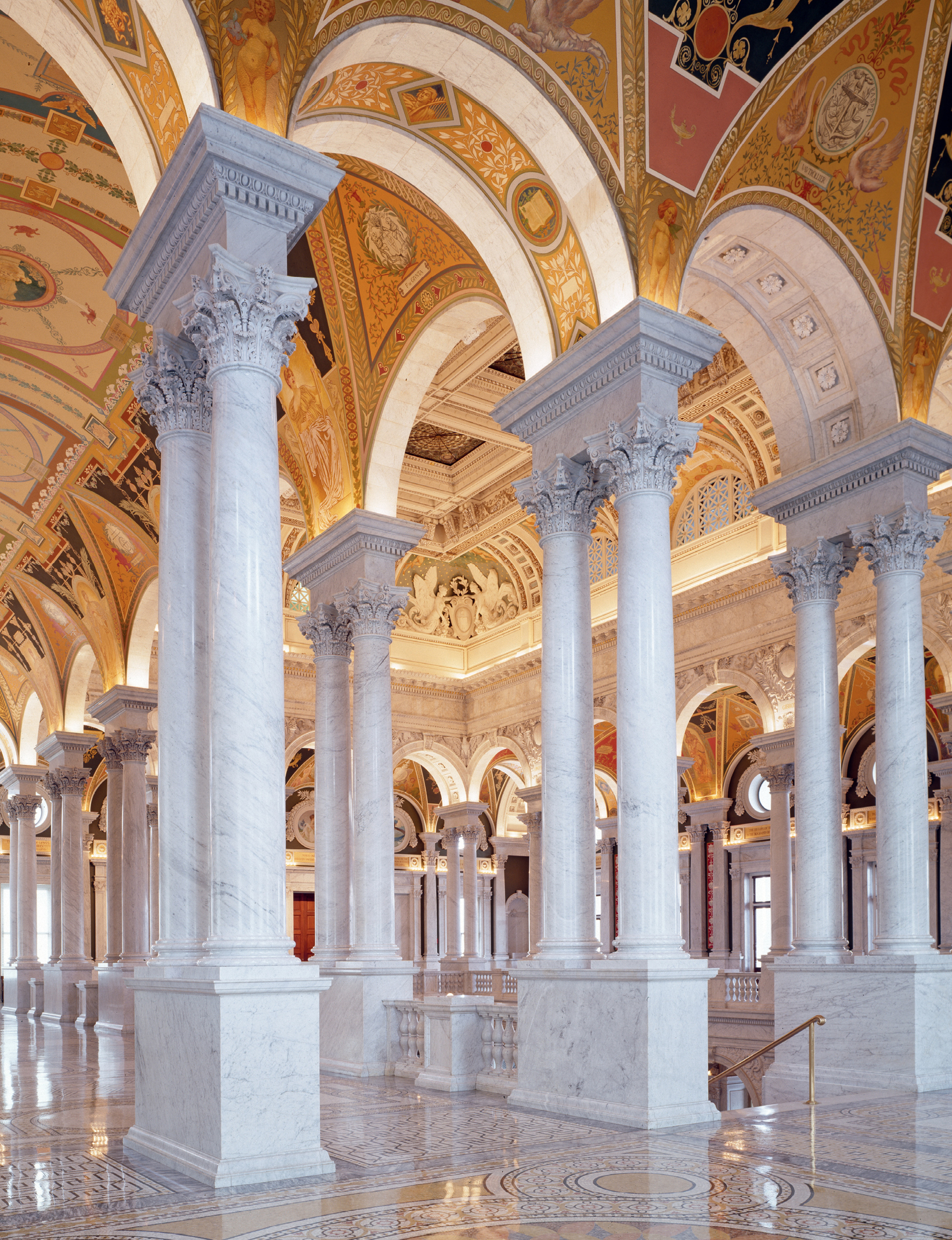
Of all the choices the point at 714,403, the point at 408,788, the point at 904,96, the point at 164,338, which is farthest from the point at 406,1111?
the point at 408,788

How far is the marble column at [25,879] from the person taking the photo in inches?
977

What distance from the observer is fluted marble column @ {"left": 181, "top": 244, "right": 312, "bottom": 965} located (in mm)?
6531

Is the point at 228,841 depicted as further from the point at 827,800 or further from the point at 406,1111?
the point at 827,800

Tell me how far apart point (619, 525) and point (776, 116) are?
4.02 meters

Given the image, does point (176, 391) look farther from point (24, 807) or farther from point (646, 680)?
point (24, 807)

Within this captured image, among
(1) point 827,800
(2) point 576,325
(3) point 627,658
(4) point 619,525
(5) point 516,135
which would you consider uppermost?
(5) point 516,135

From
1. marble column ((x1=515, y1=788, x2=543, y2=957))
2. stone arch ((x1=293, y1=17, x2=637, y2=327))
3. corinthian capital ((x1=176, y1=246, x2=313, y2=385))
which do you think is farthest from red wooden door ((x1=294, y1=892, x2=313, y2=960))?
corinthian capital ((x1=176, y1=246, x2=313, y2=385))

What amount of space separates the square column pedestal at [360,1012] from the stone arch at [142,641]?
8.57m

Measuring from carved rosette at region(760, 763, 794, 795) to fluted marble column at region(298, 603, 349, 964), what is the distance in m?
9.82

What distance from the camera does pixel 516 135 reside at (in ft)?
31.8

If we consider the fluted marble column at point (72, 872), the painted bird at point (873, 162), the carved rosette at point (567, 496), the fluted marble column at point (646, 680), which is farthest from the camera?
the fluted marble column at point (72, 872)

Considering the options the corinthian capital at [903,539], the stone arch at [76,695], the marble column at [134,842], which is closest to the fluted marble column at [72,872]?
the stone arch at [76,695]

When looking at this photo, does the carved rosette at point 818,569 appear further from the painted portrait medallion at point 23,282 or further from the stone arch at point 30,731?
the stone arch at point 30,731

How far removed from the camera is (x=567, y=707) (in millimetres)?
9484
